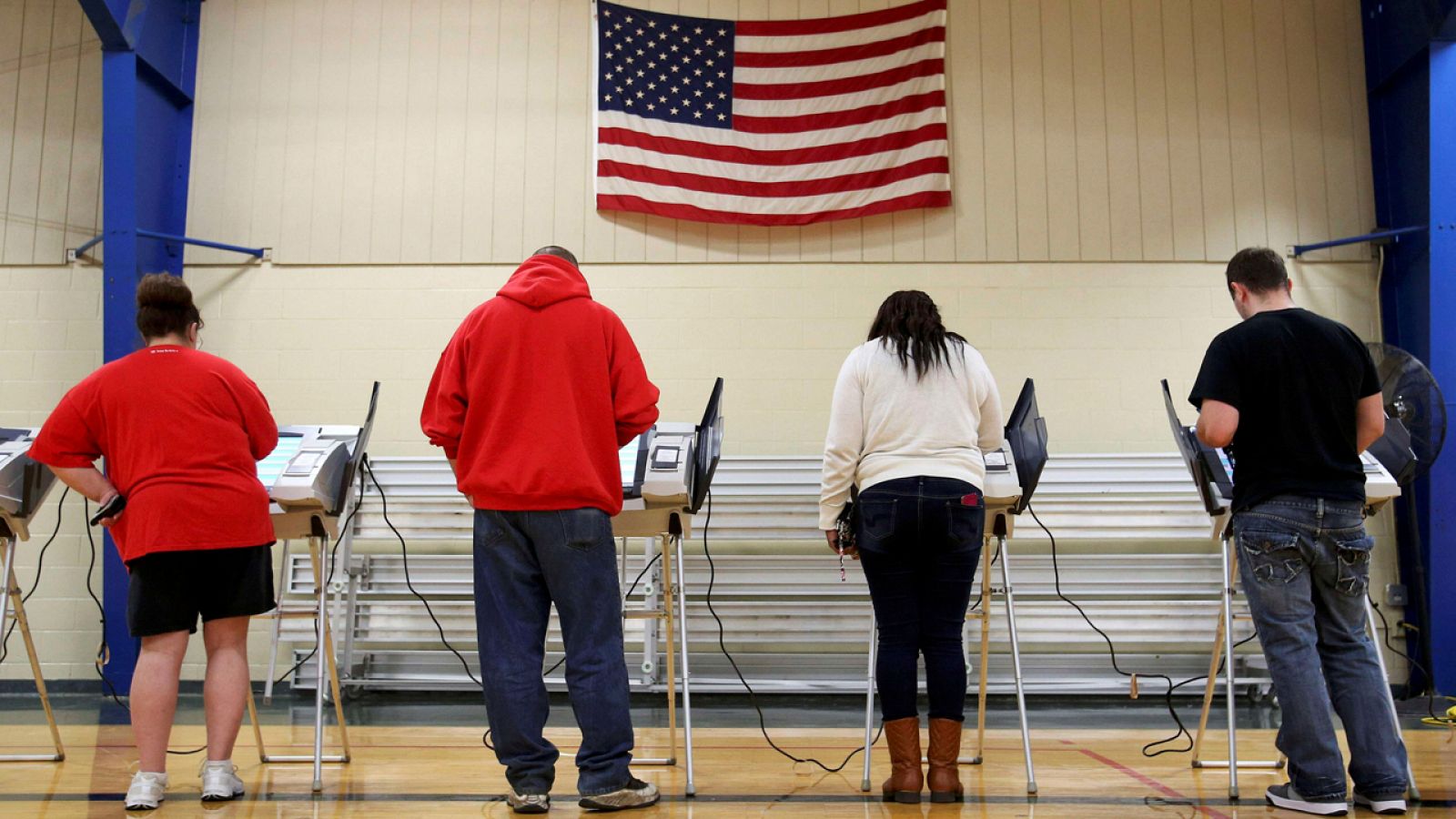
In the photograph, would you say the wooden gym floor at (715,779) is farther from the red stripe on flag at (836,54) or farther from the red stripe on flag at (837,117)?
the red stripe on flag at (836,54)

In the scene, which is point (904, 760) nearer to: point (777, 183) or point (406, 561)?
point (406, 561)

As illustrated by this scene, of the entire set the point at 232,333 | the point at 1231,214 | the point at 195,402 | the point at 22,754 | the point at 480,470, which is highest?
the point at 1231,214

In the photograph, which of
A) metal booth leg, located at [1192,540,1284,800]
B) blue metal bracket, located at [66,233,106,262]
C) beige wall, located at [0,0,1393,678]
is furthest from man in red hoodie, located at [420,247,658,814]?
blue metal bracket, located at [66,233,106,262]

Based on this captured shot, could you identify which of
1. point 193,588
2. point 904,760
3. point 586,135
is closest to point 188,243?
point 586,135

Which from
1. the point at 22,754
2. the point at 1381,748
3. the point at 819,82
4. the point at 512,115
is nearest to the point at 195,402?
the point at 22,754

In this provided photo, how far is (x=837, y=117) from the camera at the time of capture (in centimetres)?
544

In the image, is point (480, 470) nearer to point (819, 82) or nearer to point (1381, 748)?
point (1381, 748)

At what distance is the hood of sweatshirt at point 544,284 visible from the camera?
254 cm

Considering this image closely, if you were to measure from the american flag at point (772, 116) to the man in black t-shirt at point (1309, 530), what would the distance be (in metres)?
2.99

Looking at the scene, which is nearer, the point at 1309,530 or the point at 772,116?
the point at 1309,530

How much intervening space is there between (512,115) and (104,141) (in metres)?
1.89

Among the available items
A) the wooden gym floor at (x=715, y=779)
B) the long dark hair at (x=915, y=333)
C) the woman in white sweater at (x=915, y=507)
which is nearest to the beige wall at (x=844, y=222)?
the wooden gym floor at (x=715, y=779)

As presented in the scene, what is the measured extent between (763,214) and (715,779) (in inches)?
125

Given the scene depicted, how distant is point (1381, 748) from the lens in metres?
2.42
